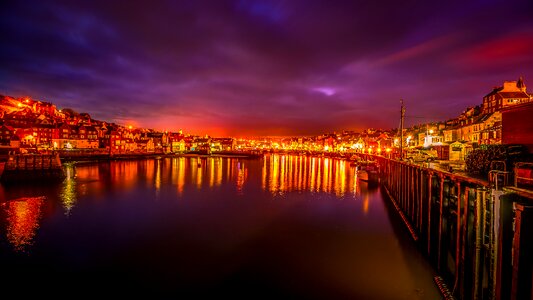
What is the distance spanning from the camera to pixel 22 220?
28.2 meters

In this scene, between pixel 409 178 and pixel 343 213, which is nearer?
pixel 409 178

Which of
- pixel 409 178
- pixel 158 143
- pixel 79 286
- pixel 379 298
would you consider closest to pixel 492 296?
pixel 379 298

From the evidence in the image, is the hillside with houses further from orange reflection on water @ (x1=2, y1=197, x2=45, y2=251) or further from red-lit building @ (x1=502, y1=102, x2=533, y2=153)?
orange reflection on water @ (x1=2, y1=197, x2=45, y2=251)

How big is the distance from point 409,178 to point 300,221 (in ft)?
36.6

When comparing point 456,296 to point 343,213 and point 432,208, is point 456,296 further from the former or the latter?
point 343,213

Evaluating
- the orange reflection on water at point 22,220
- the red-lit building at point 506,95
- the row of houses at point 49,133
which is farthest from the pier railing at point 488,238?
the row of houses at point 49,133

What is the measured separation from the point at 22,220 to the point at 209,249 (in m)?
21.1

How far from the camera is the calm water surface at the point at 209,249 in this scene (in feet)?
50.9

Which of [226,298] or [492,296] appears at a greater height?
[492,296]

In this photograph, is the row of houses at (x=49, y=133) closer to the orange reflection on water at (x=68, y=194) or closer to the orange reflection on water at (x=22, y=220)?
the orange reflection on water at (x=68, y=194)

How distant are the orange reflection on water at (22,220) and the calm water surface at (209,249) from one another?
4.2 inches

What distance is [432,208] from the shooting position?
59.0 ft

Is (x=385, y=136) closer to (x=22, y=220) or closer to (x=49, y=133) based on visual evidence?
(x=22, y=220)

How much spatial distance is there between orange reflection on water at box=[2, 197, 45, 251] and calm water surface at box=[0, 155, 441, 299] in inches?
4.2
